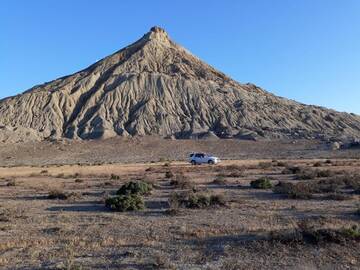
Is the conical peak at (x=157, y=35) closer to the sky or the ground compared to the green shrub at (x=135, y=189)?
closer to the sky

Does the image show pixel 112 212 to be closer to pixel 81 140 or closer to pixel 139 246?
pixel 139 246

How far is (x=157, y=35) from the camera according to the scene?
14688 cm

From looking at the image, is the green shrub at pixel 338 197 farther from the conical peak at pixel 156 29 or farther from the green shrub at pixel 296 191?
the conical peak at pixel 156 29

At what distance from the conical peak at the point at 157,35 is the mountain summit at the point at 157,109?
14935 millimetres

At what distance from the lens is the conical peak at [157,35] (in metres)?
145

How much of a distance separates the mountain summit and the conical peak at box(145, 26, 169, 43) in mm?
14935

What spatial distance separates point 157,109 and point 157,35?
41977 millimetres

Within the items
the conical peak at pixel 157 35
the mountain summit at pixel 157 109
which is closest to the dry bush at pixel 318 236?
the mountain summit at pixel 157 109

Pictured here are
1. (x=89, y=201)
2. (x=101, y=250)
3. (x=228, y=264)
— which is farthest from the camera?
(x=89, y=201)

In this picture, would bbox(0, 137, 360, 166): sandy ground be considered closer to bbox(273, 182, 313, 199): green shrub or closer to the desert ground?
bbox(273, 182, 313, 199): green shrub

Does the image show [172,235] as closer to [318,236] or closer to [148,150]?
[318,236]

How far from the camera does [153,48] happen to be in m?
140

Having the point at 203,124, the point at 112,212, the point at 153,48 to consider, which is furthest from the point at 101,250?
the point at 153,48

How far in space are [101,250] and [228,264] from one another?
3.18m
